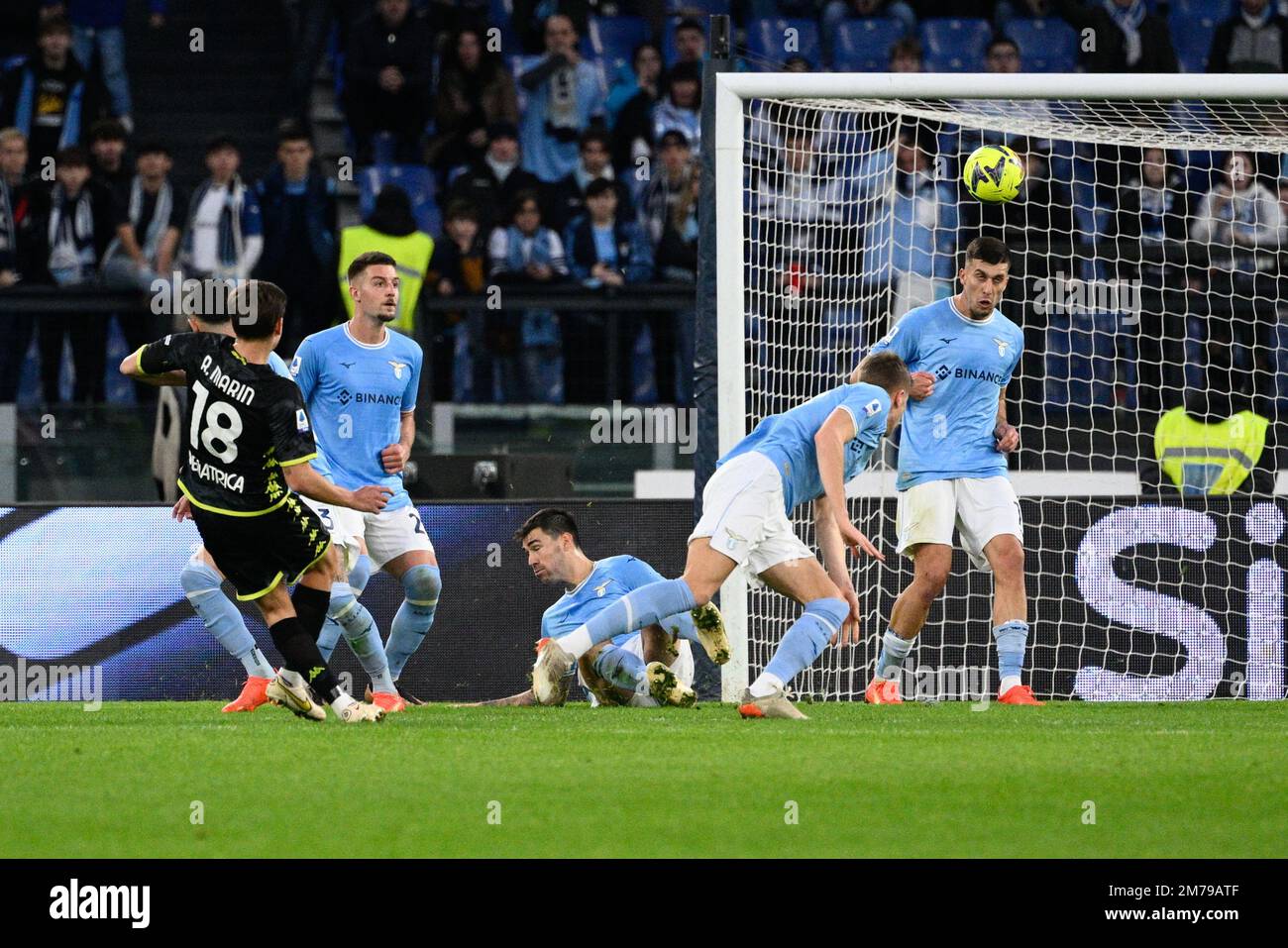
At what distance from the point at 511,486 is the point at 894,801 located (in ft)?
19.8

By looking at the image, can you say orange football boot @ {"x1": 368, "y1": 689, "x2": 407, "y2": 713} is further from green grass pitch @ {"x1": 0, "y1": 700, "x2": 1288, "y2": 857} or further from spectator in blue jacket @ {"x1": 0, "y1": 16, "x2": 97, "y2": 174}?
spectator in blue jacket @ {"x1": 0, "y1": 16, "x2": 97, "y2": 174}

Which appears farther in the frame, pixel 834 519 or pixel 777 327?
pixel 777 327

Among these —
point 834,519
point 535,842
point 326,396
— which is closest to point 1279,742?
point 834,519

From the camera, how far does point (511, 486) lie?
1112cm

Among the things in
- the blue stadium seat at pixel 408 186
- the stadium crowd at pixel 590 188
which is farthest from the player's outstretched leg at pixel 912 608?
the blue stadium seat at pixel 408 186

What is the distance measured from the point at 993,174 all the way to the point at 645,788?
192 inches

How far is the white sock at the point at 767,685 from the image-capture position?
301 inches

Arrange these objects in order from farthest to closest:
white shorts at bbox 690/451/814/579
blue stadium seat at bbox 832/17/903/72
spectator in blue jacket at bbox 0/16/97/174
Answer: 1. blue stadium seat at bbox 832/17/903/72
2. spectator in blue jacket at bbox 0/16/97/174
3. white shorts at bbox 690/451/814/579

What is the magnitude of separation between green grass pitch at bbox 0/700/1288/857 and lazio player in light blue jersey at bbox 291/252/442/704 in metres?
1.12

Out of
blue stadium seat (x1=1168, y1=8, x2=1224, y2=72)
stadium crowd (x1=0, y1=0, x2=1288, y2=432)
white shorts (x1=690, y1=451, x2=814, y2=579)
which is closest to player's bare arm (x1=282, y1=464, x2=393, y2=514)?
white shorts (x1=690, y1=451, x2=814, y2=579)

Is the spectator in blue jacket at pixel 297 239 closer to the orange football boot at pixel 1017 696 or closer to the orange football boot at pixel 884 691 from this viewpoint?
the orange football boot at pixel 884 691

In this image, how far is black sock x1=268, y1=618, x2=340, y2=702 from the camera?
7242 millimetres

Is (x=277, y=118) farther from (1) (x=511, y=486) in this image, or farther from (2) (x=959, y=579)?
(2) (x=959, y=579)

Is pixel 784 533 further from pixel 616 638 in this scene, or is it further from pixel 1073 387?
pixel 1073 387
